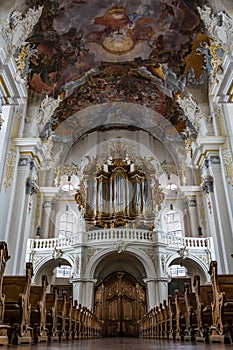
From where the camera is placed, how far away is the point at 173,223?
1803cm

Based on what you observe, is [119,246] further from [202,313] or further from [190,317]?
[202,313]

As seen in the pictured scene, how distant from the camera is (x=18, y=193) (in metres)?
12.1

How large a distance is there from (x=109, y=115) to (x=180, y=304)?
13.8 meters

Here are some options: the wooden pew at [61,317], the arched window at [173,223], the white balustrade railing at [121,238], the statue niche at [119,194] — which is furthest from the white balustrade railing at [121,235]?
the wooden pew at [61,317]

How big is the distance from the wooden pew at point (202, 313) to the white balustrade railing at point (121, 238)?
28.6 feet

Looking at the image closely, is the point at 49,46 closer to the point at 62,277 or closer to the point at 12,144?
the point at 12,144

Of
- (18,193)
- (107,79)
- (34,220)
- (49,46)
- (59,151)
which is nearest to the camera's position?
(18,193)

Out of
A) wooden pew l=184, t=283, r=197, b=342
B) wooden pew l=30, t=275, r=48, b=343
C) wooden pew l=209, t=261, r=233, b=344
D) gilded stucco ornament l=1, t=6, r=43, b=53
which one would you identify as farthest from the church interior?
wooden pew l=209, t=261, r=233, b=344

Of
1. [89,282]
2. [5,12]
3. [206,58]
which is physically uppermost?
[206,58]

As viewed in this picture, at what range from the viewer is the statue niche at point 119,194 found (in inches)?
641

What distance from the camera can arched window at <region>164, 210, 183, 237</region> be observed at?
17.7 metres

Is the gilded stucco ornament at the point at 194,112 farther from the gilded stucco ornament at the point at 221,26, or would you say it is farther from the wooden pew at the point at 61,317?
the wooden pew at the point at 61,317

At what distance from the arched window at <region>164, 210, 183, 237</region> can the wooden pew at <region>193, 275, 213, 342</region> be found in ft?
37.3

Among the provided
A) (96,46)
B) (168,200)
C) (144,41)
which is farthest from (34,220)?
(144,41)
